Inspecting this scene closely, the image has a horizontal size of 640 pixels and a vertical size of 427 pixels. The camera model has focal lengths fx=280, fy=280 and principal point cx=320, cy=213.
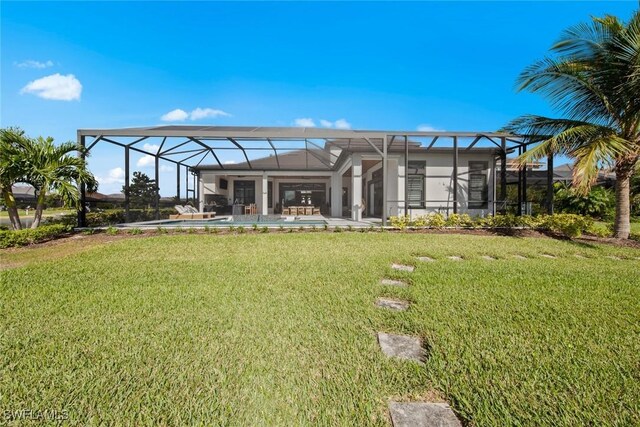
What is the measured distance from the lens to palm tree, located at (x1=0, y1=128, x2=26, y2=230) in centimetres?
758

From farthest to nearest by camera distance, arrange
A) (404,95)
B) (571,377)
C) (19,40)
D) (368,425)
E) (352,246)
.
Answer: (404,95) → (19,40) → (352,246) → (571,377) → (368,425)

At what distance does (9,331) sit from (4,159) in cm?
783

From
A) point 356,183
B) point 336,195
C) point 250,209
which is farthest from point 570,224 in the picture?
point 250,209

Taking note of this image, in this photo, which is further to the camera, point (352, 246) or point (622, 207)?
point (622, 207)

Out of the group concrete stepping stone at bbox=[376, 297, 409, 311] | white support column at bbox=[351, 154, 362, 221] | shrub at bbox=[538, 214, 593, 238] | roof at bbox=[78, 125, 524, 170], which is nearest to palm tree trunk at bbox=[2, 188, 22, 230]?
roof at bbox=[78, 125, 524, 170]

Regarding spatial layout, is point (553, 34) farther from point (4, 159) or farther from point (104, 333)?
point (4, 159)

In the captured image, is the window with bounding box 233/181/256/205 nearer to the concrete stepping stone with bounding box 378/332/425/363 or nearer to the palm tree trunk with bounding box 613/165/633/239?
the palm tree trunk with bounding box 613/165/633/239

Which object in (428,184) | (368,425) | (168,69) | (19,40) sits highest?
(168,69)

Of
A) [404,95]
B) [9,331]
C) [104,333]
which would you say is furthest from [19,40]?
[404,95]

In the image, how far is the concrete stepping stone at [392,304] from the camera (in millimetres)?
3295

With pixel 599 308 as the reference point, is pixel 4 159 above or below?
above

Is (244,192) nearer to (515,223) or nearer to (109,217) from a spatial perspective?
(109,217)

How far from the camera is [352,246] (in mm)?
7145

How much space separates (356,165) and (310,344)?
11.2 meters
